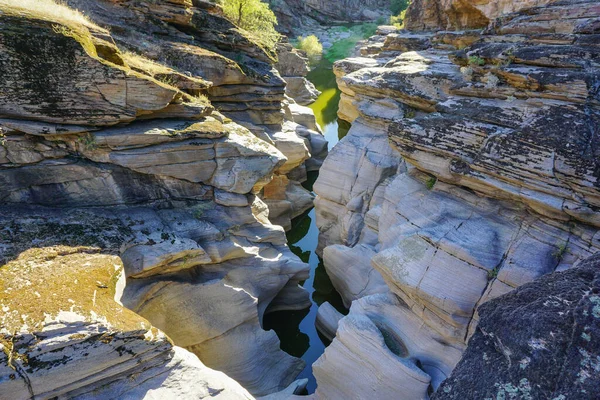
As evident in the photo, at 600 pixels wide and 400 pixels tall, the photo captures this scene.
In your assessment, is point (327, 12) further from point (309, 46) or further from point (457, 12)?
point (457, 12)

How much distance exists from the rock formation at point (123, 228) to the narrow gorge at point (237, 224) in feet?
0.11

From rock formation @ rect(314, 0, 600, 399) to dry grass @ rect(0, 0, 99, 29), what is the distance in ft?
24.6

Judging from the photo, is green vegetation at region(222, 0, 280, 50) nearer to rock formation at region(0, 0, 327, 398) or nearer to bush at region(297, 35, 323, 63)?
→ rock formation at region(0, 0, 327, 398)

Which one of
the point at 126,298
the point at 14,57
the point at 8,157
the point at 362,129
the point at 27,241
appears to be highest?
the point at 14,57

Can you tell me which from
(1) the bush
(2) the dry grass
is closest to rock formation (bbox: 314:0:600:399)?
(2) the dry grass

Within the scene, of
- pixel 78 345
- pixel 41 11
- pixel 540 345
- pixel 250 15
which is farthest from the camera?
pixel 250 15

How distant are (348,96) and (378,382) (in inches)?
512

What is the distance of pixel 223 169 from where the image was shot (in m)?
9.54

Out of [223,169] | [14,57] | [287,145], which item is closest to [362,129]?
[287,145]

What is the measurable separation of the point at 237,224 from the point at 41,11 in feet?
19.4

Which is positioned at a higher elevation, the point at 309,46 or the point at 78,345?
the point at 309,46

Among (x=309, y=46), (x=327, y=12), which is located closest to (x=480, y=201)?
(x=309, y=46)

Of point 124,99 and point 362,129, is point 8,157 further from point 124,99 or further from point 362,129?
point 362,129

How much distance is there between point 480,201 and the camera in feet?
28.4
